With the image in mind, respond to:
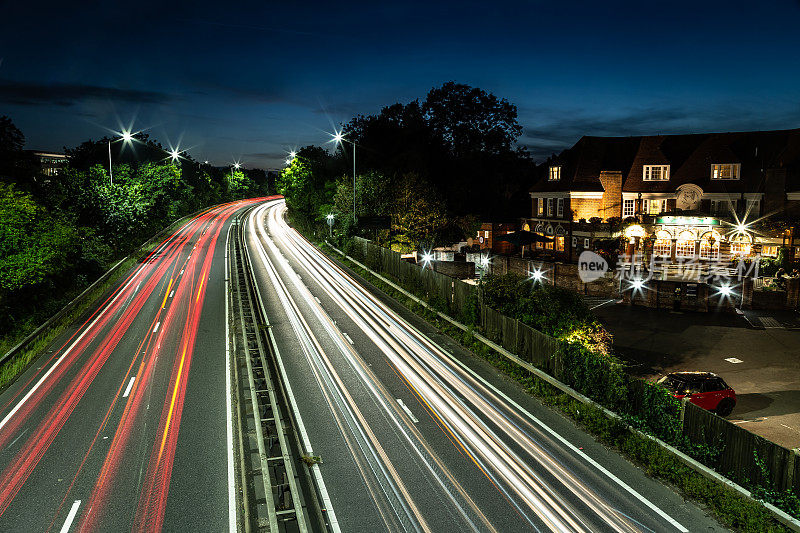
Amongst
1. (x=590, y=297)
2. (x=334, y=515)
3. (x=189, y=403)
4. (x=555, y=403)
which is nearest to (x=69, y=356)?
(x=189, y=403)

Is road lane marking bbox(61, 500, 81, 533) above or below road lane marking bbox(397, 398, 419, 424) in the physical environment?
below

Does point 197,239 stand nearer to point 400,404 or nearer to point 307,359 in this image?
point 307,359

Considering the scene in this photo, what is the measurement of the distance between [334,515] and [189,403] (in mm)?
7923

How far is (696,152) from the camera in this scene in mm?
44844

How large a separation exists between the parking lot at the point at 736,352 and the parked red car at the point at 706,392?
0.57 metres

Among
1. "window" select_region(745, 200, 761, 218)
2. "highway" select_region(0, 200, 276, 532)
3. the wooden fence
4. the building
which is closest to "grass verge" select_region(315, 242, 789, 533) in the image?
the wooden fence

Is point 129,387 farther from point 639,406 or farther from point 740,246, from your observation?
point 740,246

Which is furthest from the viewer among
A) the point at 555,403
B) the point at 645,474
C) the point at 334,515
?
the point at 555,403

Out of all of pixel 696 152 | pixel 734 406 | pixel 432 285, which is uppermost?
pixel 696 152

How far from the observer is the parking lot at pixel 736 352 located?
16641 millimetres

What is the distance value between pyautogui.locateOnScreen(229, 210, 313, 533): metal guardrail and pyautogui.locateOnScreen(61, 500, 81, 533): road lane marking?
3.65m

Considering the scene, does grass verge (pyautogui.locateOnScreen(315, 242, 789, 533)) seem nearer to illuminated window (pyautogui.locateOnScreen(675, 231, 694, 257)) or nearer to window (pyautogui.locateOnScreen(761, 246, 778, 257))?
illuminated window (pyautogui.locateOnScreen(675, 231, 694, 257))

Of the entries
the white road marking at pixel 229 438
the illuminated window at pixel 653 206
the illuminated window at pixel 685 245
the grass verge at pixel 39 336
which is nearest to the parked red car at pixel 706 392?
the white road marking at pixel 229 438

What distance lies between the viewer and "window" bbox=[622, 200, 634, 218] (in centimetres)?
4584
